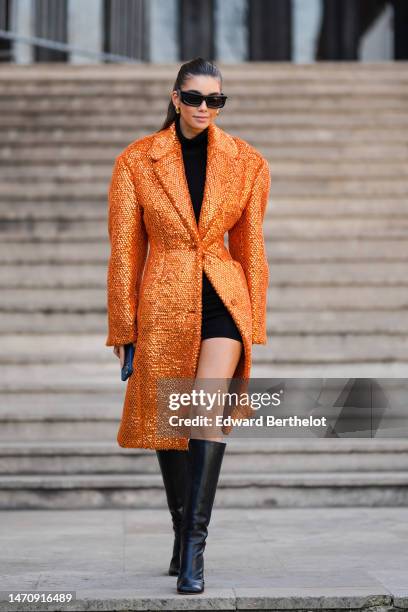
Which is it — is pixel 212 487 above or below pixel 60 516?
above

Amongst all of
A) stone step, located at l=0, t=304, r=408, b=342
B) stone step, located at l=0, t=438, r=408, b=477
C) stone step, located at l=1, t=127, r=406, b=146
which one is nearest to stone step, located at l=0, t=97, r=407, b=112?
stone step, located at l=1, t=127, r=406, b=146

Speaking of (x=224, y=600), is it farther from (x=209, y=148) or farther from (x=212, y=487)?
(x=209, y=148)

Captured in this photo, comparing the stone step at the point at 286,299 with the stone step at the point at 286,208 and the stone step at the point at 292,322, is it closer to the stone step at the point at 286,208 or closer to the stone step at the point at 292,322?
the stone step at the point at 292,322

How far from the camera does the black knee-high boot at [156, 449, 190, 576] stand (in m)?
4.52

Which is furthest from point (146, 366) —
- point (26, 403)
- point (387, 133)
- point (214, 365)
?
point (387, 133)

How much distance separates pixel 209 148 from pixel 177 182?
0.55 ft

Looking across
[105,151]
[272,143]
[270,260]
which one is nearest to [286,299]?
[270,260]

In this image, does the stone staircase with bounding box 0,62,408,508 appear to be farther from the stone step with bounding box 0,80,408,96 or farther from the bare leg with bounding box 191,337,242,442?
the bare leg with bounding box 191,337,242,442

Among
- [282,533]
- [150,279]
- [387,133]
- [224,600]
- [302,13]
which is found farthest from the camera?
[302,13]

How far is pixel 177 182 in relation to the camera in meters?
4.42

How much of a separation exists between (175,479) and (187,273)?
2.38ft

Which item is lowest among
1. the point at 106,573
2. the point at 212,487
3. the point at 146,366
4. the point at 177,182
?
the point at 106,573

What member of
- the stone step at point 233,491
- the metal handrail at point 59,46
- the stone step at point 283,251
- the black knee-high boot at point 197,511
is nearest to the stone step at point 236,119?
the stone step at point 283,251

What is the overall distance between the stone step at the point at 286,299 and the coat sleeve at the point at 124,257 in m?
3.86
